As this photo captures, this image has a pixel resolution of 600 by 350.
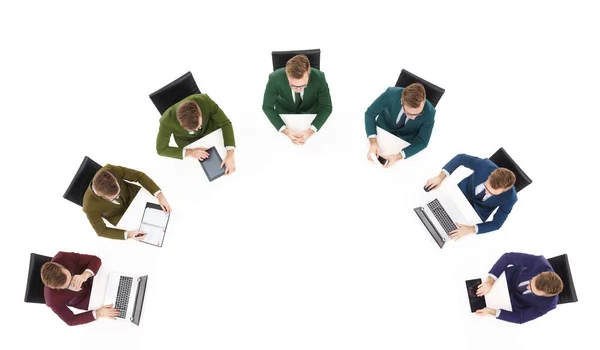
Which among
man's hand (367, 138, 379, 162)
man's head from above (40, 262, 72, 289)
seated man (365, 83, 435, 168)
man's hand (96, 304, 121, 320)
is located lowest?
man's hand (96, 304, 121, 320)

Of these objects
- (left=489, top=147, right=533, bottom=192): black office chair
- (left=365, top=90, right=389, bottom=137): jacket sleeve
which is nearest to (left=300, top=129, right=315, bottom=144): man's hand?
(left=365, top=90, right=389, bottom=137): jacket sleeve

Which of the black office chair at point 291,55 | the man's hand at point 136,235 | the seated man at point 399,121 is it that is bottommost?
the man's hand at point 136,235

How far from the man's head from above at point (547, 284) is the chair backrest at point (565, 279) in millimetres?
309

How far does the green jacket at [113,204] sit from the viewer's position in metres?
2.54

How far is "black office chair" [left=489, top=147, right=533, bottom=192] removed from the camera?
2616mm

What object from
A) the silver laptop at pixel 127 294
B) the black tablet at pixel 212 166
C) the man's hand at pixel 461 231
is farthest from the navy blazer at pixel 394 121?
the silver laptop at pixel 127 294

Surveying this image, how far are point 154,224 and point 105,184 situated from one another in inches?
20.7

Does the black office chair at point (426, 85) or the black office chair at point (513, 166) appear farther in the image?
the black office chair at point (426, 85)

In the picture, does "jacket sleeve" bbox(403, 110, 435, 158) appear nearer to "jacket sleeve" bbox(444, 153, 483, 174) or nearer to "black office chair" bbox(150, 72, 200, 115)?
"jacket sleeve" bbox(444, 153, 483, 174)

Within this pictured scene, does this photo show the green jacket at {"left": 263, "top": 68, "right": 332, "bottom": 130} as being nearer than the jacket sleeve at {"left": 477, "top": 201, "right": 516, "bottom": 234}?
No

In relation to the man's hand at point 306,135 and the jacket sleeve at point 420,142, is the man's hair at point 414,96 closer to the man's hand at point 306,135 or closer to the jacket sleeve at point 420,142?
the jacket sleeve at point 420,142

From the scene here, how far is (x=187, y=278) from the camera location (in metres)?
2.63

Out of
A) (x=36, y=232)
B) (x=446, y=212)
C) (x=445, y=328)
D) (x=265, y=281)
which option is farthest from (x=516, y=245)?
(x=36, y=232)

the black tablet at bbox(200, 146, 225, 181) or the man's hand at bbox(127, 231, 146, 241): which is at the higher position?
the black tablet at bbox(200, 146, 225, 181)
